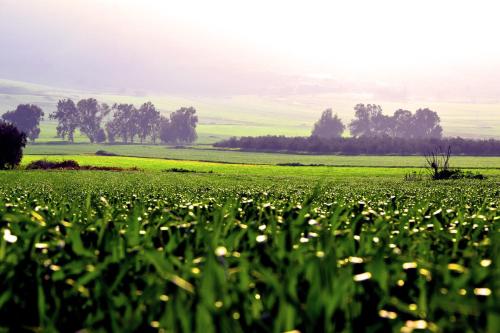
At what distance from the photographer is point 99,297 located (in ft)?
8.38

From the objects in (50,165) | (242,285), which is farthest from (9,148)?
(242,285)

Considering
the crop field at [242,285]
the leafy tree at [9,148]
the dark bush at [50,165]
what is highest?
the crop field at [242,285]

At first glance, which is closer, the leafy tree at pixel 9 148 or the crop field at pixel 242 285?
the crop field at pixel 242 285

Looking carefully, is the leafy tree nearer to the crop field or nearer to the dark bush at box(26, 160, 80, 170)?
the dark bush at box(26, 160, 80, 170)

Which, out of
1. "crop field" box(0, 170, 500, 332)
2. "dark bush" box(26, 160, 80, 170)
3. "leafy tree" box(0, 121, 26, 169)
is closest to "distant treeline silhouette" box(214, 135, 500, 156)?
"dark bush" box(26, 160, 80, 170)

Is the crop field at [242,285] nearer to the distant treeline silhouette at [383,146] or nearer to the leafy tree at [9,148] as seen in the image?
the leafy tree at [9,148]

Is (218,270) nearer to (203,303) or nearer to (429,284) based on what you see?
(203,303)

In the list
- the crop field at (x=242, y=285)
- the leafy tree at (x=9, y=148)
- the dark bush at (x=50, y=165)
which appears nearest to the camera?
the crop field at (x=242, y=285)

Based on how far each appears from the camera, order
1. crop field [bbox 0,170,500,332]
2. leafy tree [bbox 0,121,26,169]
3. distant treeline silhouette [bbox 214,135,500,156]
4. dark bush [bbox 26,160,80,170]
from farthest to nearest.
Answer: distant treeline silhouette [bbox 214,135,500,156], leafy tree [bbox 0,121,26,169], dark bush [bbox 26,160,80,170], crop field [bbox 0,170,500,332]

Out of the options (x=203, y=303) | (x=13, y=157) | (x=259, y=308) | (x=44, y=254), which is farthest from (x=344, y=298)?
(x=13, y=157)

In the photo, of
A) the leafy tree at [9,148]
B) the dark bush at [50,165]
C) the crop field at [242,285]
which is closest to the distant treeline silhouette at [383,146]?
the dark bush at [50,165]

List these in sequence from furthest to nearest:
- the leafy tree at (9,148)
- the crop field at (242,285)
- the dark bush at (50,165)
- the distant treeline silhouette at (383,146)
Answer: the distant treeline silhouette at (383,146), the leafy tree at (9,148), the dark bush at (50,165), the crop field at (242,285)

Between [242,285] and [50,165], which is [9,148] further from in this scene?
[242,285]

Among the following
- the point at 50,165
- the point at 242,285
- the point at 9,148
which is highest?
the point at 242,285
